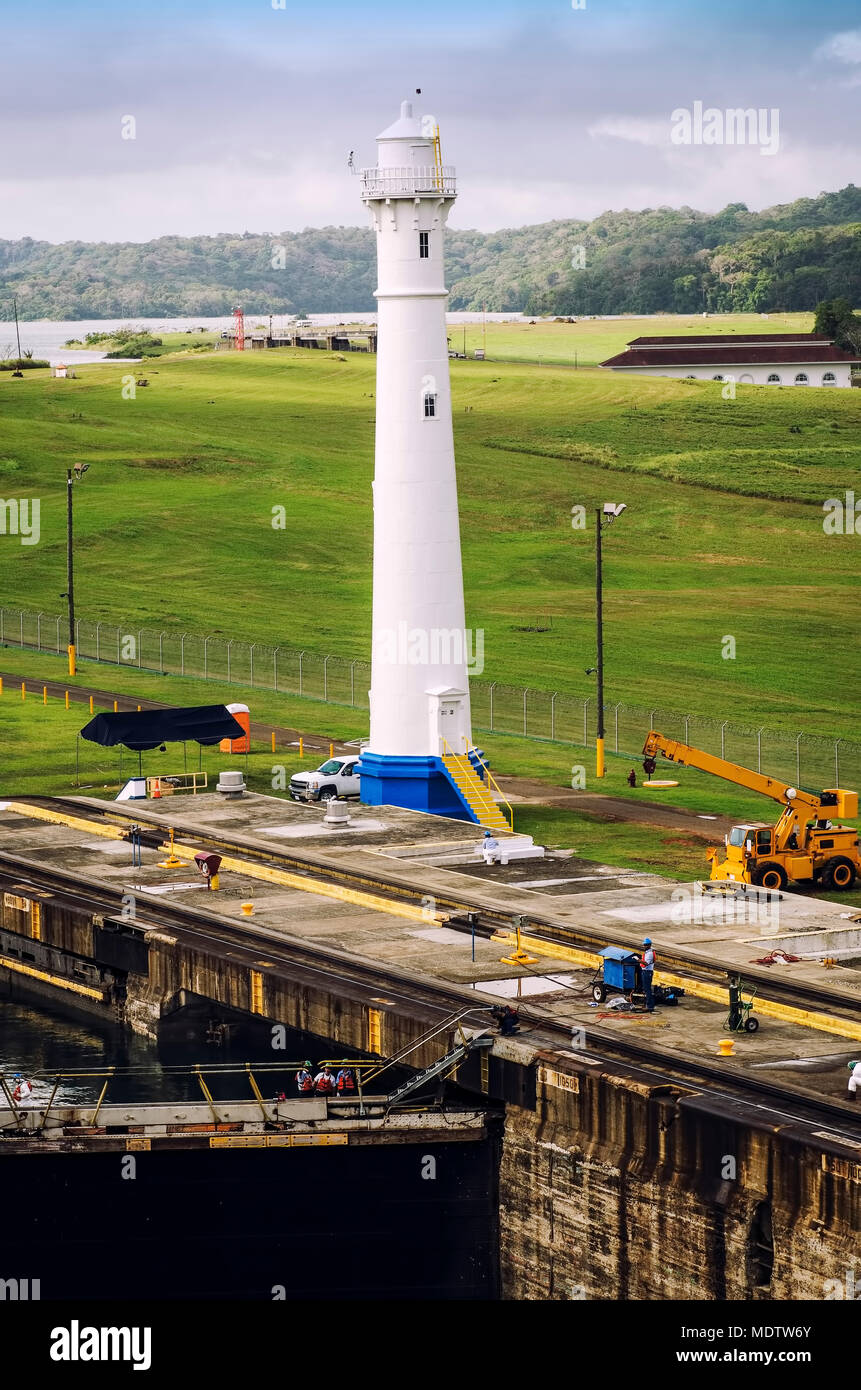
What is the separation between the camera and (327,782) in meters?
79.6

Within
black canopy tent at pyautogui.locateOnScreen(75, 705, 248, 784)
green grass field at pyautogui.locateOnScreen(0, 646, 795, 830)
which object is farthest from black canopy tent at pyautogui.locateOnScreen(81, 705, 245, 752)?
green grass field at pyautogui.locateOnScreen(0, 646, 795, 830)

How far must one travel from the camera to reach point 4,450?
166 m

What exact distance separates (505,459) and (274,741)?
287ft

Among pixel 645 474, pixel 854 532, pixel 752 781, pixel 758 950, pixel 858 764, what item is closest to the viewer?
pixel 758 950

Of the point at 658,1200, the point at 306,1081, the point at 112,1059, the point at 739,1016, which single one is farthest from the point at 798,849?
the point at 658,1200

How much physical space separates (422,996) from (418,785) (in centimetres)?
2244

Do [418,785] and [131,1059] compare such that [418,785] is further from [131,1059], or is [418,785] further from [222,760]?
[131,1059]

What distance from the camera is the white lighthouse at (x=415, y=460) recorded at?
71312mm

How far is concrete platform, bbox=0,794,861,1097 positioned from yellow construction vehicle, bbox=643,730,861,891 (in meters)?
1.81

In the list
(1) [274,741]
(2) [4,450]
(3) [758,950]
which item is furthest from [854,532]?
(3) [758,950]

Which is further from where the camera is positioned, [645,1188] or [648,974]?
[648,974]

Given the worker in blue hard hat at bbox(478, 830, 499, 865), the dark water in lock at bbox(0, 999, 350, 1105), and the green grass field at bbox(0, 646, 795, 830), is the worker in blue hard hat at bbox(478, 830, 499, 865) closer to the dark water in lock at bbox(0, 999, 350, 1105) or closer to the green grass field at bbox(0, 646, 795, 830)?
the dark water in lock at bbox(0, 999, 350, 1105)

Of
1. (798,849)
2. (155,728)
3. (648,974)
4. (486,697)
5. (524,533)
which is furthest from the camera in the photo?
(524,533)
